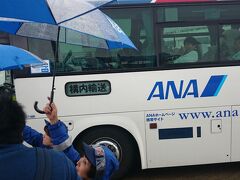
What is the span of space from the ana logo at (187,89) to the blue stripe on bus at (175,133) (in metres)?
0.44

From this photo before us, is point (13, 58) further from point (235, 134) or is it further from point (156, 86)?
point (235, 134)

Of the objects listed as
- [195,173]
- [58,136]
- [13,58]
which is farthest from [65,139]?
[195,173]

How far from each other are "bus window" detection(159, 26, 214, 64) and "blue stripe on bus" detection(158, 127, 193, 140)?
90 cm

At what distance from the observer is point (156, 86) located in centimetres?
565

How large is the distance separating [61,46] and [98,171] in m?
3.50

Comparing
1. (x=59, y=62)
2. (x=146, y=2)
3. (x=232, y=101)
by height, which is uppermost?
(x=146, y=2)

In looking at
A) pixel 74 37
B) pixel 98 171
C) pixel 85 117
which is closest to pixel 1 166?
pixel 98 171

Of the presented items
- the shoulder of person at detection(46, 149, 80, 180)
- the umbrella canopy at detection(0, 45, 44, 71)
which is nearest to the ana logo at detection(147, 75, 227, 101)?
the umbrella canopy at detection(0, 45, 44, 71)

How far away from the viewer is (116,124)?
5711 millimetres

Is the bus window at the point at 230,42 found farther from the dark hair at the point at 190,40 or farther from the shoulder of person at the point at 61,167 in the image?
the shoulder of person at the point at 61,167

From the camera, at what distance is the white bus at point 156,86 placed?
561 cm

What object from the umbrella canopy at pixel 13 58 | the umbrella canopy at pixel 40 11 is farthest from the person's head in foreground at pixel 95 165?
the umbrella canopy at pixel 13 58

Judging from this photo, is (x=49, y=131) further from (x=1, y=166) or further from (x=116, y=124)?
(x=116, y=124)

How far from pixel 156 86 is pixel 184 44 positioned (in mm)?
672
